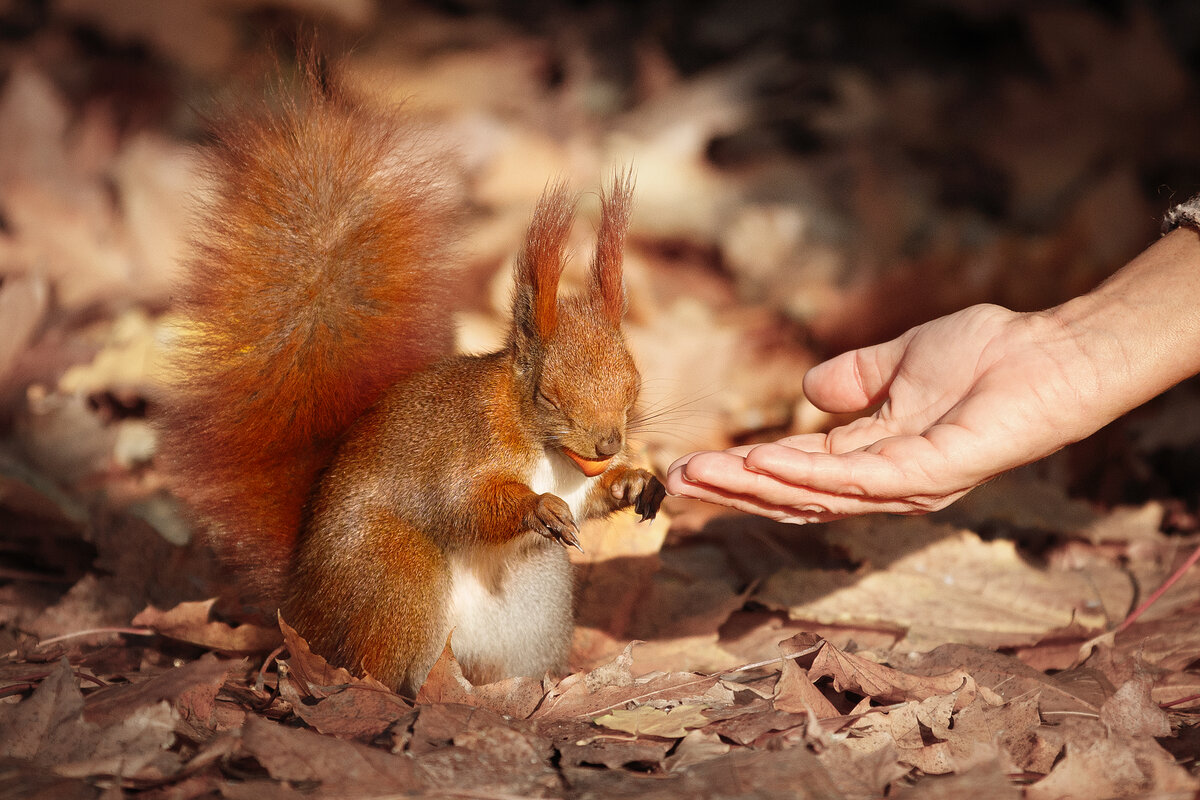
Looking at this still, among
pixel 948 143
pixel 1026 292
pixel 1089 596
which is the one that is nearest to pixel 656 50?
pixel 948 143

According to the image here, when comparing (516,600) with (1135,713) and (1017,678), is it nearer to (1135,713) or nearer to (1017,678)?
(1017,678)

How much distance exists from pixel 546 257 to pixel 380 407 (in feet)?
1.38

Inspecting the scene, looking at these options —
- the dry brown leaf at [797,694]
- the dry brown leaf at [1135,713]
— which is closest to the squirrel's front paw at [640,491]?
the dry brown leaf at [797,694]

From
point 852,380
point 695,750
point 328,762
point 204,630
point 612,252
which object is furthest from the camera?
point 852,380

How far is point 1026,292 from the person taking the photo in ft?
10.5

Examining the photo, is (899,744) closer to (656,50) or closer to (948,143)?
(948,143)

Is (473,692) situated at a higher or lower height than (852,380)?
lower

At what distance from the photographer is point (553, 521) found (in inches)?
61.0

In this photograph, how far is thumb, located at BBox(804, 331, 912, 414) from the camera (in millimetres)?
1931

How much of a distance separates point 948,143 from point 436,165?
2830mm

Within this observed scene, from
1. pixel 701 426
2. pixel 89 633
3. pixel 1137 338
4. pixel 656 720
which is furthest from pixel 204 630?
pixel 1137 338

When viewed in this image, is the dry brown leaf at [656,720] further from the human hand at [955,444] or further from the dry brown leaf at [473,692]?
the human hand at [955,444]

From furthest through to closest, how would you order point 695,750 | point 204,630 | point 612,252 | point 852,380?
point 852,380 < point 204,630 < point 612,252 < point 695,750

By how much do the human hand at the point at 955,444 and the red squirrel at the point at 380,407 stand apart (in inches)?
7.1
